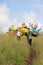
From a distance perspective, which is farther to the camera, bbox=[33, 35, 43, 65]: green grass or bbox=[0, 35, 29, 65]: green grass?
bbox=[33, 35, 43, 65]: green grass

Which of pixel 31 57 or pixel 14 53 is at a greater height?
pixel 14 53

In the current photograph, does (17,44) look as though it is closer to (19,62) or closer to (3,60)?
(19,62)

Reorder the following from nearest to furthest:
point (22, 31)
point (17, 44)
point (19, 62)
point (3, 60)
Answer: point (3, 60) → point (19, 62) → point (17, 44) → point (22, 31)

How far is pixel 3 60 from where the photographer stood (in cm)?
1055

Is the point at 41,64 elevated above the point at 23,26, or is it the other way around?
the point at 23,26

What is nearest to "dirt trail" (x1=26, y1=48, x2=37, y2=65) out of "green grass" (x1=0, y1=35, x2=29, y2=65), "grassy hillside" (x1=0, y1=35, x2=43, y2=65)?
"grassy hillside" (x1=0, y1=35, x2=43, y2=65)

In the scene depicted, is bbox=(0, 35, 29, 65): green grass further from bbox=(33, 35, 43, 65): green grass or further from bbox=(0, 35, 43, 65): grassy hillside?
bbox=(33, 35, 43, 65): green grass

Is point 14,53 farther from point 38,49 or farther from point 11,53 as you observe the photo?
point 38,49

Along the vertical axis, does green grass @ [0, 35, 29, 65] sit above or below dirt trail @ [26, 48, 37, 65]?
above

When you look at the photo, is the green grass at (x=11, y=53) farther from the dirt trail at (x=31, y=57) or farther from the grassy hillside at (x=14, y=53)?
the dirt trail at (x=31, y=57)

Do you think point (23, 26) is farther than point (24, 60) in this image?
Yes

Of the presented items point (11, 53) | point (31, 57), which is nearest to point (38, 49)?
point (31, 57)

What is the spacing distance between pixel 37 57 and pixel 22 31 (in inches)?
155

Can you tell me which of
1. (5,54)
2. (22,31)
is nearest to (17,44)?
(5,54)
